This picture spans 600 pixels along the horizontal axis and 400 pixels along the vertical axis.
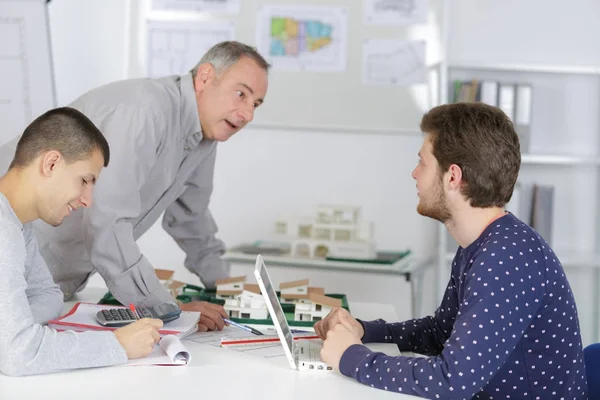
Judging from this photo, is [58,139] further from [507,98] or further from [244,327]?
[507,98]

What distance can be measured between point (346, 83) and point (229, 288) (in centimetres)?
218

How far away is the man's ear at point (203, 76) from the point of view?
2.45m

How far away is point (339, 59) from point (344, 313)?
2607mm

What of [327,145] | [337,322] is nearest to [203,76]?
[337,322]

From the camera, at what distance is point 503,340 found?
4.74ft

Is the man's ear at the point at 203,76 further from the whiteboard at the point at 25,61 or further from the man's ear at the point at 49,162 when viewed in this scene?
the whiteboard at the point at 25,61

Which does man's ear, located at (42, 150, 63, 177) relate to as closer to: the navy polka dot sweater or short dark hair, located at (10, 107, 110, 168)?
short dark hair, located at (10, 107, 110, 168)

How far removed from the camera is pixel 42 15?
3.62 meters

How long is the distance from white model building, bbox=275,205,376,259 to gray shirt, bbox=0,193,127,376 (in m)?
2.17

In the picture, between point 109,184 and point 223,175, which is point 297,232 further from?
point 109,184

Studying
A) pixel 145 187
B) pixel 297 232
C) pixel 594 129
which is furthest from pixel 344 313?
pixel 594 129

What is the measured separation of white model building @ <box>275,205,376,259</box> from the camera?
3.67 metres

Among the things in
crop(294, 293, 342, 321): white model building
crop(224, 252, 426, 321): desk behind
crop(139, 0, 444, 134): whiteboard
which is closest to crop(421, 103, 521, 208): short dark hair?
crop(294, 293, 342, 321): white model building

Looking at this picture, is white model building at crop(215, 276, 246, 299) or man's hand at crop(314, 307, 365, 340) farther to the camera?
white model building at crop(215, 276, 246, 299)
